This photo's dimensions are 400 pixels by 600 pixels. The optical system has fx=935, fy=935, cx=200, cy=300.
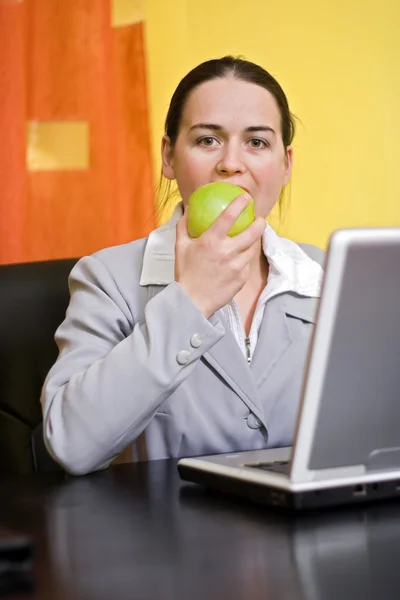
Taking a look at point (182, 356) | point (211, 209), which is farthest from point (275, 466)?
point (211, 209)

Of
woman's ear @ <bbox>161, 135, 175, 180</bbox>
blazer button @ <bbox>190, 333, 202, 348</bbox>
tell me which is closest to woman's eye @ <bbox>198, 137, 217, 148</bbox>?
woman's ear @ <bbox>161, 135, 175, 180</bbox>

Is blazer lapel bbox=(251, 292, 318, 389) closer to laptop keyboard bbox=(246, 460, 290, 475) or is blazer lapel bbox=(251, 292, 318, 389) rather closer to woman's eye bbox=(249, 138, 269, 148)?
woman's eye bbox=(249, 138, 269, 148)

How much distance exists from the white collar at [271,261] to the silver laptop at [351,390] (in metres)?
0.65

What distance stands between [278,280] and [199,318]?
430 mm

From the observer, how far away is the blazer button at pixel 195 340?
3.75ft

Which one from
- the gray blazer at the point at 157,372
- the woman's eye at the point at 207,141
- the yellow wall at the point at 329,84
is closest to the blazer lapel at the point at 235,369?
the gray blazer at the point at 157,372

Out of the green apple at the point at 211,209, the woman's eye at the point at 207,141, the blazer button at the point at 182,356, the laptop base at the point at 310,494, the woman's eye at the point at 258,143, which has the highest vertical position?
the woman's eye at the point at 207,141

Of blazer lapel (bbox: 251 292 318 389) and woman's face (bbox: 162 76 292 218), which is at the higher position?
woman's face (bbox: 162 76 292 218)

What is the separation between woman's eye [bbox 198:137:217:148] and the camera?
155 cm

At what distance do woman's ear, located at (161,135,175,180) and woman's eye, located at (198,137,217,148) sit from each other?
0.33ft

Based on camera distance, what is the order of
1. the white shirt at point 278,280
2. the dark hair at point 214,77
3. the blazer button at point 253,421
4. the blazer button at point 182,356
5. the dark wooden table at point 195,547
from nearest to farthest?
the dark wooden table at point 195,547 → the blazer button at point 182,356 → the blazer button at point 253,421 → the white shirt at point 278,280 → the dark hair at point 214,77

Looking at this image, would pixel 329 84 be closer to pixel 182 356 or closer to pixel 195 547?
pixel 182 356

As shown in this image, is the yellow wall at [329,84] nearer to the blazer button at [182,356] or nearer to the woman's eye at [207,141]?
the woman's eye at [207,141]

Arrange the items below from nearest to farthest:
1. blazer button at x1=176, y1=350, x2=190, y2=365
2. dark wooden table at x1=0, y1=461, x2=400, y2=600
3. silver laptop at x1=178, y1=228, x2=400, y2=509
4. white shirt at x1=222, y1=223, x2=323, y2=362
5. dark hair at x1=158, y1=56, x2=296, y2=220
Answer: dark wooden table at x1=0, y1=461, x2=400, y2=600 < silver laptop at x1=178, y1=228, x2=400, y2=509 < blazer button at x1=176, y1=350, x2=190, y2=365 < white shirt at x1=222, y1=223, x2=323, y2=362 < dark hair at x1=158, y1=56, x2=296, y2=220
